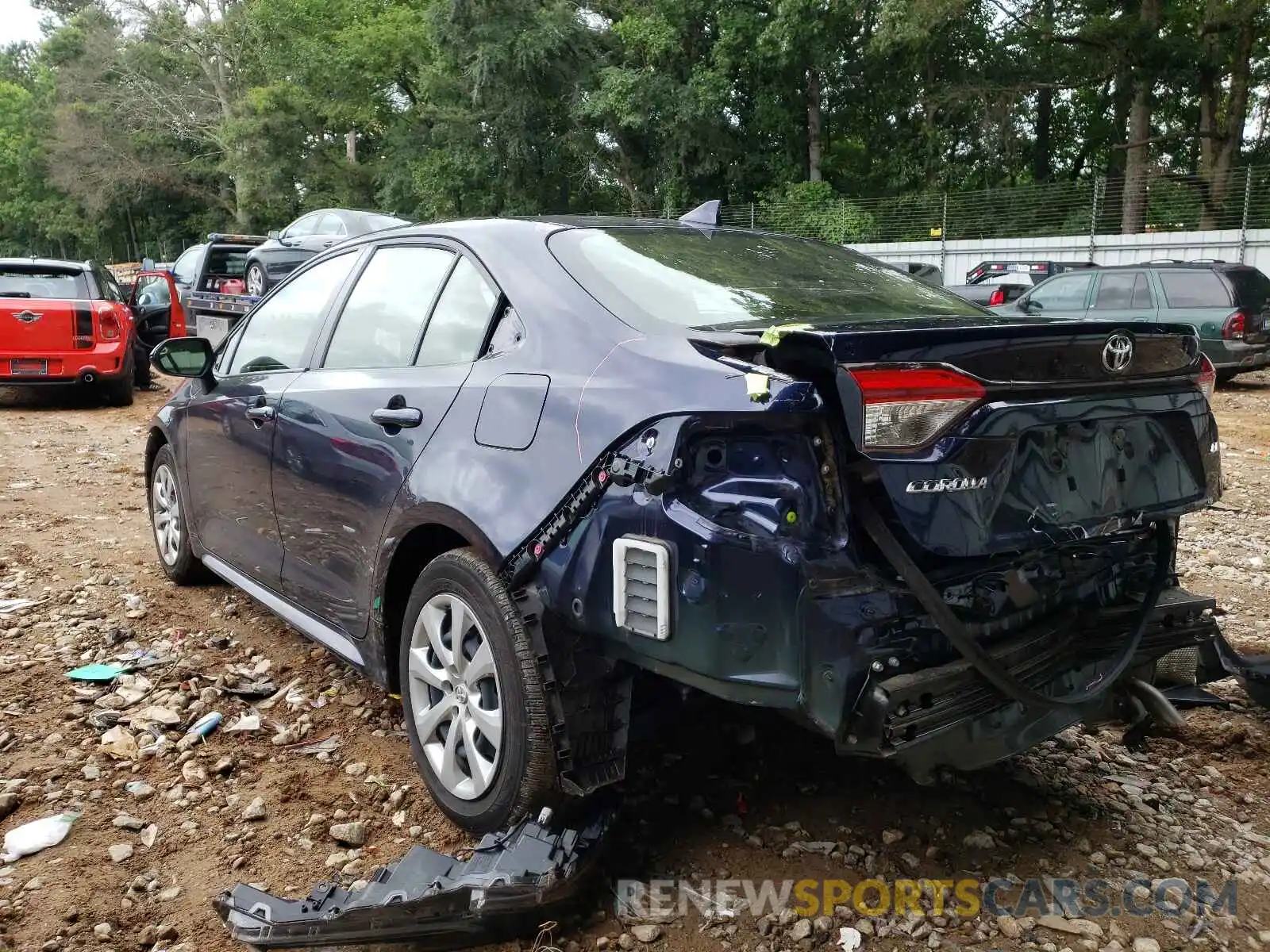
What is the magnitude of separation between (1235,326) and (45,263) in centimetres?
1397

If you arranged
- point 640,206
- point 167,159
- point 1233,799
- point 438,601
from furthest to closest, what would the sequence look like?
point 167,159 < point 640,206 < point 1233,799 < point 438,601

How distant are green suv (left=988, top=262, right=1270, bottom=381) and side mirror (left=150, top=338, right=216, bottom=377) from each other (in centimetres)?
1077

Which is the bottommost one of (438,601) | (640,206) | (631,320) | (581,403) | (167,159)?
(438,601)

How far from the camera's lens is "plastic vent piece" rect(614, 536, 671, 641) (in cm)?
224

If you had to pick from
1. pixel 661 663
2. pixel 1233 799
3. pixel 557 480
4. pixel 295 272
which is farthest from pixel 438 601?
pixel 1233 799

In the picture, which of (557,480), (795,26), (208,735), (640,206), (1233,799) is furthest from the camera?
(640,206)

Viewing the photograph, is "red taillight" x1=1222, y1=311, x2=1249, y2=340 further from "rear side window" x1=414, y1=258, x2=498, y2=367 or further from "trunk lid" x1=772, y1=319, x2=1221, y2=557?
"rear side window" x1=414, y1=258, x2=498, y2=367

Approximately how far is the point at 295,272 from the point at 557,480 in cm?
222

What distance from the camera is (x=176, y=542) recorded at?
5.01 meters

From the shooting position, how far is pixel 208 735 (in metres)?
3.55

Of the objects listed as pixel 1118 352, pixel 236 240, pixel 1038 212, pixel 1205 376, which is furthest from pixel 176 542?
pixel 1038 212

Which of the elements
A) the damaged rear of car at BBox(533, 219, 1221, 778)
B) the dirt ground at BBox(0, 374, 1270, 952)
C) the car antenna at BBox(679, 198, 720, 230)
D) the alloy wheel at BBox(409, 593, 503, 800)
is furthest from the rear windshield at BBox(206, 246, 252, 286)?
the damaged rear of car at BBox(533, 219, 1221, 778)

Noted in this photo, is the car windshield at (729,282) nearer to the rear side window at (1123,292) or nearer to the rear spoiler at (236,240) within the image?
the rear side window at (1123,292)

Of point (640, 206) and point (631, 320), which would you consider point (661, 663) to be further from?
point (640, 206)
